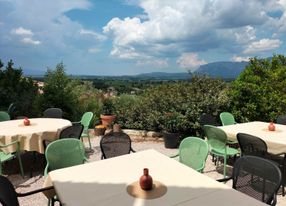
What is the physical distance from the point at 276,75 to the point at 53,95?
23.7 feet

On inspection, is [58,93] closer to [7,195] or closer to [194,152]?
[194,152]

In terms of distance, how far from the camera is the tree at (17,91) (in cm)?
881

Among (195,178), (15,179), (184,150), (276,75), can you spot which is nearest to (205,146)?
(184,150)

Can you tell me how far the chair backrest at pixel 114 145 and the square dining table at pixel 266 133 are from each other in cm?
195

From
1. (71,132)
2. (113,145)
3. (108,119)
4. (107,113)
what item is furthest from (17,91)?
(113,145)

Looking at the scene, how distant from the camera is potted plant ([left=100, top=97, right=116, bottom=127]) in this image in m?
8.52

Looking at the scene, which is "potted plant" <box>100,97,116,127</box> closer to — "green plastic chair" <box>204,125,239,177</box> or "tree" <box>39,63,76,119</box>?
"tree" <box>39,63,76,119</box>

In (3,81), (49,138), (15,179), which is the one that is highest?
(3,81)

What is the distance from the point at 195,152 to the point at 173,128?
143 inches

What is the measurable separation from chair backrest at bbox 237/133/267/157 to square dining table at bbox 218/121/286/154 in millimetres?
348

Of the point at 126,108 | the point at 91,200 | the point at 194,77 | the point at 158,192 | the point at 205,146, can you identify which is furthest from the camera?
the point at 126,108

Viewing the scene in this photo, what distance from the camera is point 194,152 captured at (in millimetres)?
3533

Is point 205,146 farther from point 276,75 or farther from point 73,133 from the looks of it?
point 276,75

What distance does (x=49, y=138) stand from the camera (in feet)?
16.3
